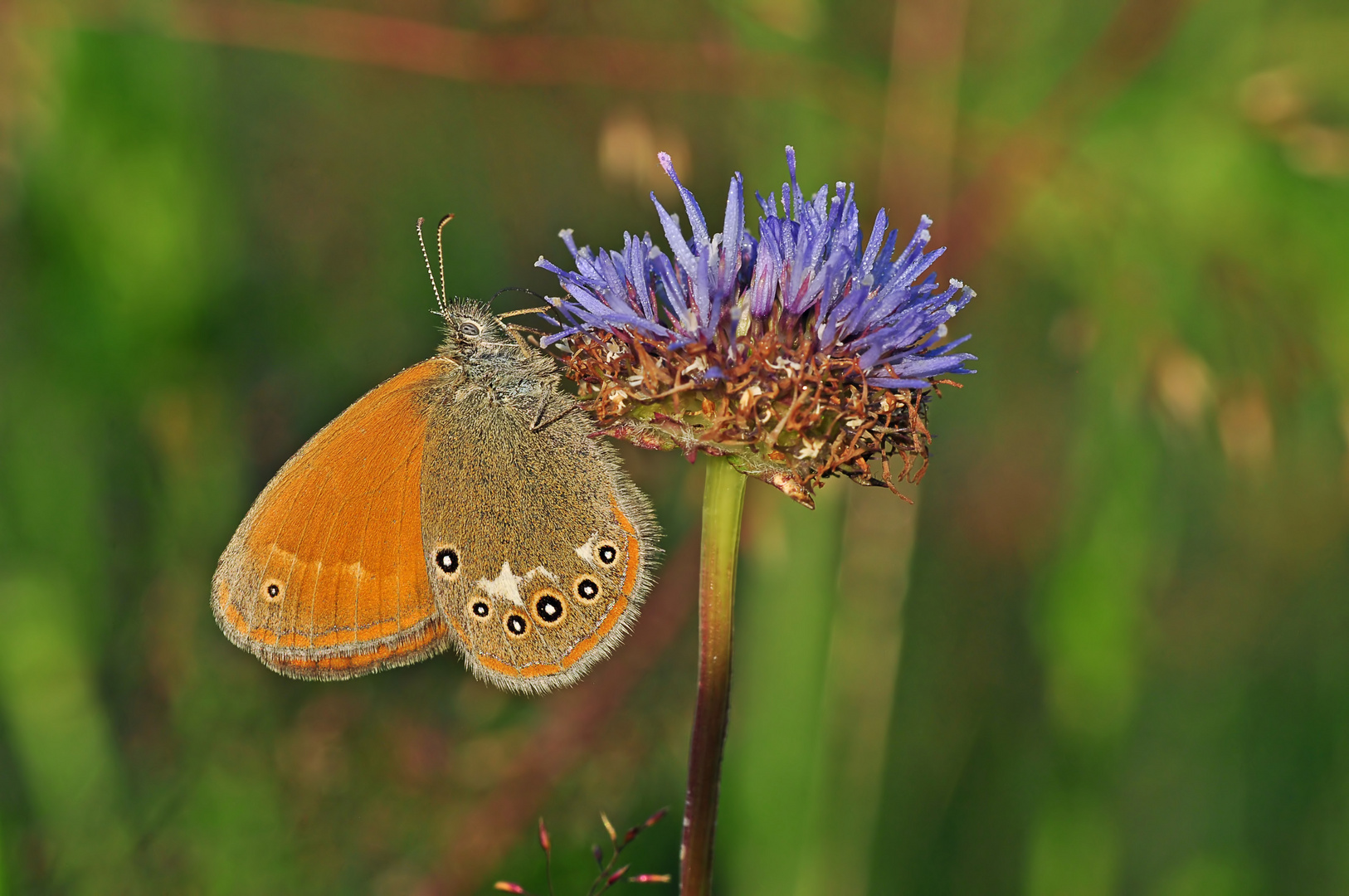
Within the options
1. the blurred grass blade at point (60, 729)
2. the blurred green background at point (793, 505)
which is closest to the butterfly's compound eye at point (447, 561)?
the blurred green background at point (793, 505)

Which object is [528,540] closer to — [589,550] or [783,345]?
[589,550]

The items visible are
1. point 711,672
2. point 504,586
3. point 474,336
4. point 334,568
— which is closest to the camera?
point 711,672

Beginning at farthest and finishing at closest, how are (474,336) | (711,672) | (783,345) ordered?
(474,336) → (783,345) → (711,672)

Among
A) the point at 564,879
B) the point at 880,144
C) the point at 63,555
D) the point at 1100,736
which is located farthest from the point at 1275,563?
the point at 63,555

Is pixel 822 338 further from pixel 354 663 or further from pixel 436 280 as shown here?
pixel 436 280

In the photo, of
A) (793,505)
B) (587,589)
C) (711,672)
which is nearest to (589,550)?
(587,589)

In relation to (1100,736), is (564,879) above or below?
below

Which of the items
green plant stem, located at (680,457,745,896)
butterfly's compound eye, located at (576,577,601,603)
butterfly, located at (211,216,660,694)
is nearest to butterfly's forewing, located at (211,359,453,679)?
butterfly, located at (211,216,660,694)
